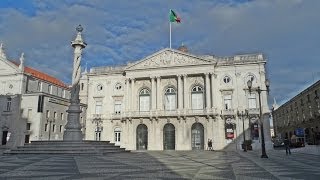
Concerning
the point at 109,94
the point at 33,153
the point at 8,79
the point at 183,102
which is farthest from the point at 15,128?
the point at 33,153

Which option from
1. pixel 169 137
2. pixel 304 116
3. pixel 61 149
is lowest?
pixel 61 149

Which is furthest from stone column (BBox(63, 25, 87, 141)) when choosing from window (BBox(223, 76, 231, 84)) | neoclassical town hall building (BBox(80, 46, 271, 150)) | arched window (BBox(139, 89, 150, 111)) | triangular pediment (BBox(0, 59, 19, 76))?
triangular pediment (BBox(0, 59, 19, 76))

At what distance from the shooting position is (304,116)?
187 ft

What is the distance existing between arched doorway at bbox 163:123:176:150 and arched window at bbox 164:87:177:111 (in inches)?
115

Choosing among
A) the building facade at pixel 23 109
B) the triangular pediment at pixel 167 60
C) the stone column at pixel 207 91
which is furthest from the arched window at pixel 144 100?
the building facade at pixel 23 109

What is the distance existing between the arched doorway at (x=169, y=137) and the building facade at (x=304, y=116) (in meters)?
17.2

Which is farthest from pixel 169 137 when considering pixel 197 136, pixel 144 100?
pixel 144 100

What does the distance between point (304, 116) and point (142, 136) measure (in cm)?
3180

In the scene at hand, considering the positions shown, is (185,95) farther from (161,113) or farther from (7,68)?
(7,68)

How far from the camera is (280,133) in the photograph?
8194 cm

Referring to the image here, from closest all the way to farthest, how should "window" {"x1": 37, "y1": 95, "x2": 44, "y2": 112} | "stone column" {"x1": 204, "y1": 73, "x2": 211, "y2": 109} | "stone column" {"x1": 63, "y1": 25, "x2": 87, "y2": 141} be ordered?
"stone column" {"x1": 63, "y1": 25, "x2": 87, "y2": 141}
"stone column" {"x1": 204, "y1": 73, "x2": 211, "y2": 109}
"window" {"x1": 37, "y1": 95, "x2": 44, "y2": 112}

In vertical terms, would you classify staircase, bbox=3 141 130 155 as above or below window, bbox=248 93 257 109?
below

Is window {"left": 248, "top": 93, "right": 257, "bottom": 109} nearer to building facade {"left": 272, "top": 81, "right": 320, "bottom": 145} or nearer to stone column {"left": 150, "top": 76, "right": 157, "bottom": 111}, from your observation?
building facade {"left": 272, "top": 81, "right": 320, "bottom": 145}

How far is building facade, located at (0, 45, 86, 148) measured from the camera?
49.7 m
